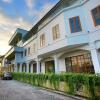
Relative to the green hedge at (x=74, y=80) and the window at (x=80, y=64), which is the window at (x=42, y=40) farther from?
the green hedge at (x=74, y=80)

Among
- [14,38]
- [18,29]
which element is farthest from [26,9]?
[14,38]

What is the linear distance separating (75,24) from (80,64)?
13.5 ft

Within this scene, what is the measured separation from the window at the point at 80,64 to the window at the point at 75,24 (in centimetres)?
272

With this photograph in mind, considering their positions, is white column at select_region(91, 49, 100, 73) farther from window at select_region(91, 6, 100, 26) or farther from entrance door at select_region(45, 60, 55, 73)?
entrance door at select_region(45, 60, 55, 73)

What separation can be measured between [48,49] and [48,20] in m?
3.68

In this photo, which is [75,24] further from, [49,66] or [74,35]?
[49,66]

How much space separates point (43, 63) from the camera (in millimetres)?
18328

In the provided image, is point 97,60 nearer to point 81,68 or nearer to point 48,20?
point 81,68

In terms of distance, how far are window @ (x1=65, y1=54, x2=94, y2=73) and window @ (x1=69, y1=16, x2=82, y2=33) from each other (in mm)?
2716

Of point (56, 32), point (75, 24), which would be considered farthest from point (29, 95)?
point (75, 24)

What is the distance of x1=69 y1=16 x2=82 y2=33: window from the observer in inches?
411

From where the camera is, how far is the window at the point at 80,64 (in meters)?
10.6

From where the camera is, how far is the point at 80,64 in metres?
11.5

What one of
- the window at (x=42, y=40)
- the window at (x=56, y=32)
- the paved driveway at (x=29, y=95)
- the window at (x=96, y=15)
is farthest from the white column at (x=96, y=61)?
the window at (x=42, y=40)
